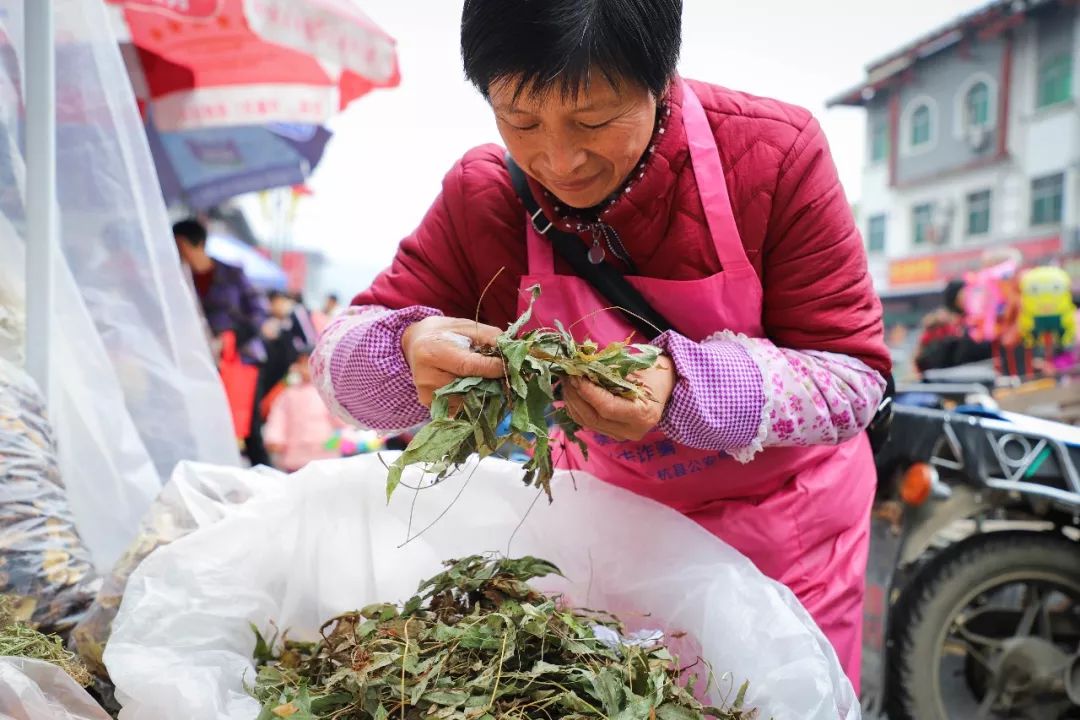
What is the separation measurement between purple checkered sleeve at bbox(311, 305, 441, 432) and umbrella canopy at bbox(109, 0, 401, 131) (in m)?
2.55

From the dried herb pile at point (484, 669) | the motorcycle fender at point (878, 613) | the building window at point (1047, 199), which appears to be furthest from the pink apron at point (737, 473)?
the building window at point (1047, 199)

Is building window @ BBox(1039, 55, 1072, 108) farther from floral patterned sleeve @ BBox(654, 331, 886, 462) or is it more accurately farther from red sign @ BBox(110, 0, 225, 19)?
floral patterned sleeve @ BBox(654, 331, 886, 462)

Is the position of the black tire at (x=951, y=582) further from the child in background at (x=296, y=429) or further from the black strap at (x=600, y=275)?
the child in background at (x=296, y=429)

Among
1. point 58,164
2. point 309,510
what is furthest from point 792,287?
point 58,164

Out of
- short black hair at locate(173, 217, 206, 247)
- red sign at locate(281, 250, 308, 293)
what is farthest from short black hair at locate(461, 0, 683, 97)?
red sign at locate(281, 250, 308, 293)

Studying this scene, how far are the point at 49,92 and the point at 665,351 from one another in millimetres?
1263

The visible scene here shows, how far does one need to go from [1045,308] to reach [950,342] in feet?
2.24

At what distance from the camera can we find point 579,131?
0.97 m

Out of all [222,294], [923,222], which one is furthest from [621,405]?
[923,222]

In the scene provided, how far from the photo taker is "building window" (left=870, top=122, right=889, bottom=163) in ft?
47.1

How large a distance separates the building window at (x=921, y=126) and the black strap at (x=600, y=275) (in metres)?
14.4

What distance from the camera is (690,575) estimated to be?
110 cm

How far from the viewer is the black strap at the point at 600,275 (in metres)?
1.14

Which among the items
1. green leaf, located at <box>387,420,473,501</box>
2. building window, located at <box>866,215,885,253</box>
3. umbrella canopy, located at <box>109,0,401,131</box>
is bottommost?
green leaf, located at <box>387,420,473,501</box>
